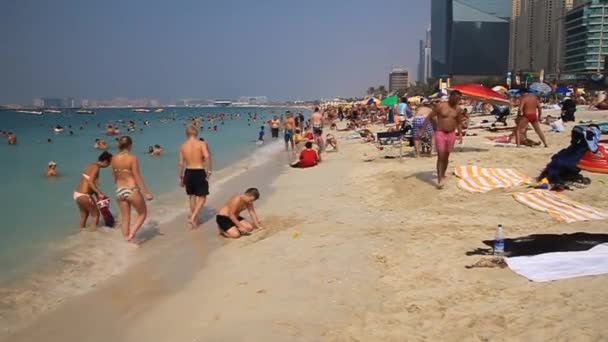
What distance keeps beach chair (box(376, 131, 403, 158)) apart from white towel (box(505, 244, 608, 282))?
25.1ft

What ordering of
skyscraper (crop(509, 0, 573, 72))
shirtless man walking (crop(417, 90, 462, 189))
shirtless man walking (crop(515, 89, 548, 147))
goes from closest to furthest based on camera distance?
shirtless man walking (crop(417, 90, 462, 189)) → shirtless man walking (crop(515, 89, 548, 147)) → skyscraper (crop(509, 0, 573, 72))

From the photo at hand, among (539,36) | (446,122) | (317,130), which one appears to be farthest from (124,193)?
(539,36)

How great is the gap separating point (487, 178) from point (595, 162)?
1559 millimetres

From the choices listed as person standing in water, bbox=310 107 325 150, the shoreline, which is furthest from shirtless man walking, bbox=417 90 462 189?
person standing in water, bbox=310 107 325 150

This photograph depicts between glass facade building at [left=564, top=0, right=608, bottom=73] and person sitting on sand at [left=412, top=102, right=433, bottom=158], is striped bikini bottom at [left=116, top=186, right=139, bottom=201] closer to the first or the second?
person sitting on sand at [left=412, top=102, right=433, bottom=158]

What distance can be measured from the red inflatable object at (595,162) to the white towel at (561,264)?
11.8 ft

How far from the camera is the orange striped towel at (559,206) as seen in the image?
509 centimetres

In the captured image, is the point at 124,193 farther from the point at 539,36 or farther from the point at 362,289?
the point at 539,36

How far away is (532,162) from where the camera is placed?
324 inches

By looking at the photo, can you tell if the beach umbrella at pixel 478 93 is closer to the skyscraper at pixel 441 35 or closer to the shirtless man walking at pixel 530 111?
the shirtless man walking at pixel 530 111

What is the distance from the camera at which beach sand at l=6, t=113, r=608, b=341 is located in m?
2.97

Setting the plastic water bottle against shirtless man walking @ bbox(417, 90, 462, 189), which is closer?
the plastic water bottle

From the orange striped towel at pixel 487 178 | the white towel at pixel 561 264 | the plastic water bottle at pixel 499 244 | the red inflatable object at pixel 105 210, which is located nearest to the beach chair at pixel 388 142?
the orange striped towel at pixel 487 178

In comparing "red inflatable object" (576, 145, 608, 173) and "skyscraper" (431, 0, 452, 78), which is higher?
"skyscraper" (431, 0, 452, 78)
